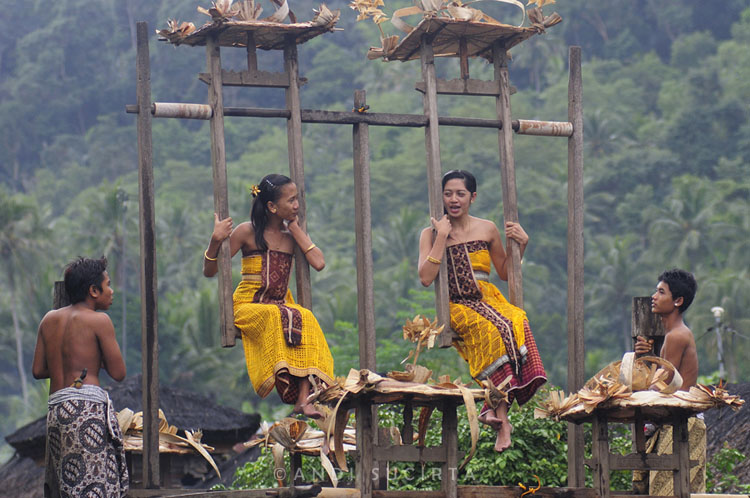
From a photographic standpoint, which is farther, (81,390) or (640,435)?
(640,435)

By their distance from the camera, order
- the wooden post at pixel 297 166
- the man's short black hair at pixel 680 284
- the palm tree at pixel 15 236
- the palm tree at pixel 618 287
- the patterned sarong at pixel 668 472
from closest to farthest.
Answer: the man's short black hair at pixel 680 284 → the patterned sarong at pixel 668 472 → the wooden post at pixel 297 166 → the palm tree at pixel 618 287 → the palm tree at pixel 15 236

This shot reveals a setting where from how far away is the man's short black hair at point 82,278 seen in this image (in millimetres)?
6359

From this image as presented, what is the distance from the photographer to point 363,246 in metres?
7.61

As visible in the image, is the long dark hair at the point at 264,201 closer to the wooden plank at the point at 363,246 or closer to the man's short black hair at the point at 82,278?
the wooden plank at the point at 363,246

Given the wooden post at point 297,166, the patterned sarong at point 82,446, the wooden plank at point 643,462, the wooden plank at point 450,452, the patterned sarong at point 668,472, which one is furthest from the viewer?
the wooden post at point 297,166

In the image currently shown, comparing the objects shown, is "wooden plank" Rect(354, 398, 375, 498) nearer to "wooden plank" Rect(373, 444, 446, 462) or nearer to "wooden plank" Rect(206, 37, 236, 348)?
"wooden plank" Rect(373, 444, 446, 462)

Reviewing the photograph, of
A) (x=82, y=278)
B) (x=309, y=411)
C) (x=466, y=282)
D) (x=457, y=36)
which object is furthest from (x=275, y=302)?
(x=457, y=36)

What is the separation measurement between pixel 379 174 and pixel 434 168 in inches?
1860

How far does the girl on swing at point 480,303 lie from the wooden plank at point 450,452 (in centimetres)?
67

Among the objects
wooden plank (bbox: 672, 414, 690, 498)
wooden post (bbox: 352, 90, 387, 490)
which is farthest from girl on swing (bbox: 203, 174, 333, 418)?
wooden plank (bbox: 672, 414, 690, 498)

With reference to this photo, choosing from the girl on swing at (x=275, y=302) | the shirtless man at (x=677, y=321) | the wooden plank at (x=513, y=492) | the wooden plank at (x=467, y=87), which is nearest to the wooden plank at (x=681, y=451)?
the wooden plank at (x=513, y=492)

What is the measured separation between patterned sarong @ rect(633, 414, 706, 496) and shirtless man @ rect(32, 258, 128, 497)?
10.4 feet

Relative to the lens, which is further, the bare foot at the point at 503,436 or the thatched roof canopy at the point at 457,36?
the thatched roof canopy at the point at 457,36

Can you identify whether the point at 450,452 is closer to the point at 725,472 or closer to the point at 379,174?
the point at 725,472
